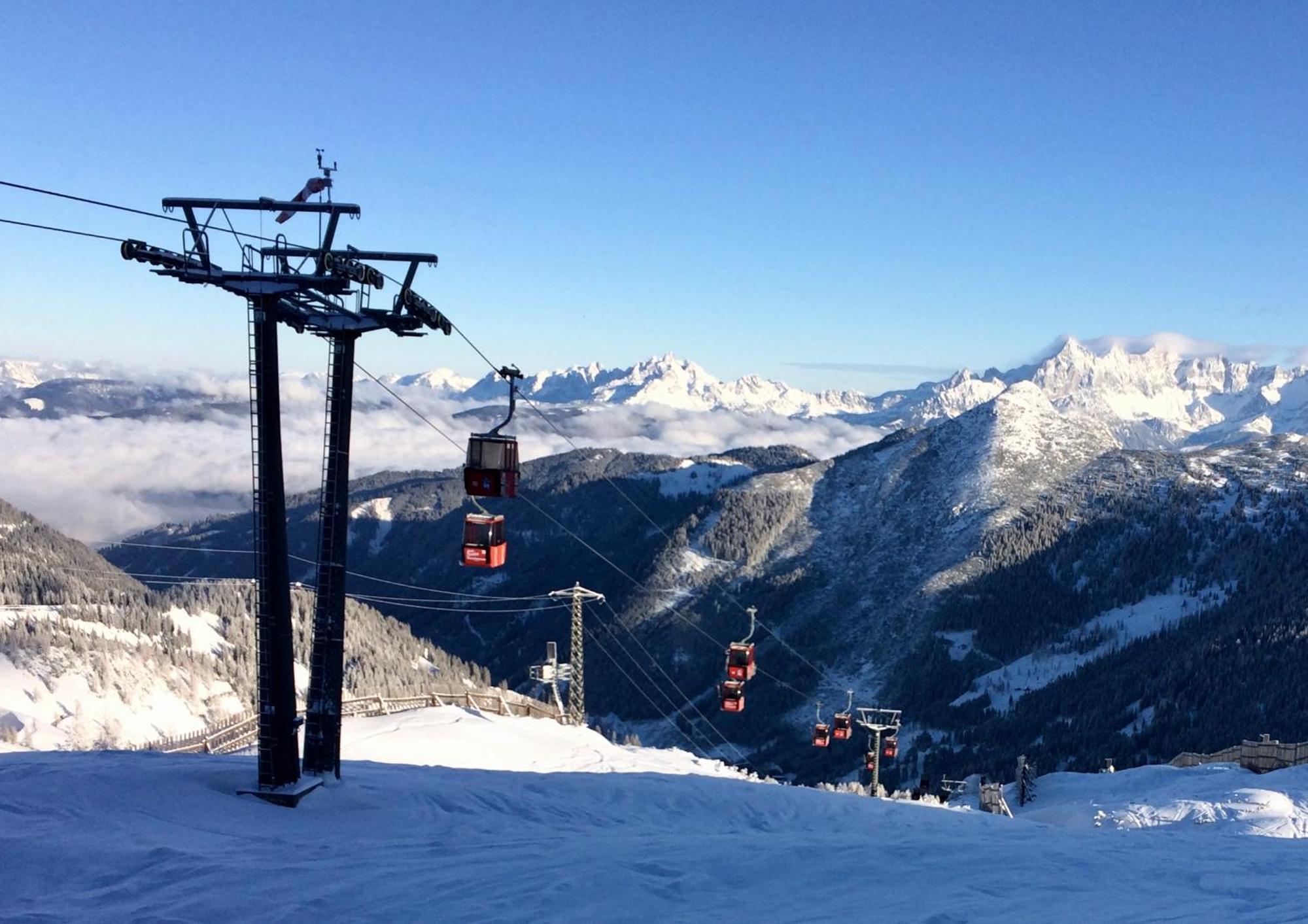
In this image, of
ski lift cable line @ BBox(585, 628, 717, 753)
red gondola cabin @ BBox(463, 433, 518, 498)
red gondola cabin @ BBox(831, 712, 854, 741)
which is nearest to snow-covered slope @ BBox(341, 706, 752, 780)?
red gondola cabin @ BBox(463, 433, 518, 498)

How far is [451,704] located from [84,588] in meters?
153

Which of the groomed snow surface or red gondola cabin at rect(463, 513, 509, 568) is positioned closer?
the groomed snow surface

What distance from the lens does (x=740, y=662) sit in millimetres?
45062

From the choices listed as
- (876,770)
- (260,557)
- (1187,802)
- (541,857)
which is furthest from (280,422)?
(876,770)

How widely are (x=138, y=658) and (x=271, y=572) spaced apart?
146 metres

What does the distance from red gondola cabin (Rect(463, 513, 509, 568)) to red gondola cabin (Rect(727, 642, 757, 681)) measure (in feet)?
78.1

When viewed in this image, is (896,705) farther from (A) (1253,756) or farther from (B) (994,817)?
(B) (994,817)

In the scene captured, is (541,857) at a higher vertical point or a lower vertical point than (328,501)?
lower

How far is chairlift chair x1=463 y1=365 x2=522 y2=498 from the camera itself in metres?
19.8

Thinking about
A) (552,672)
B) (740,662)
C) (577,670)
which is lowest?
(552,672)

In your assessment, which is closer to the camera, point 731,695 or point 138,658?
point 731,695

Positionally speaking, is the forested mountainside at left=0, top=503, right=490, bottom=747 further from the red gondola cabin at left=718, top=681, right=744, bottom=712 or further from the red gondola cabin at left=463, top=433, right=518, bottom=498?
the red gondola cabin at left=463, top=433, right=518, bottom=498

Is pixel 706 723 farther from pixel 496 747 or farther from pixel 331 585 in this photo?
pixel 331 585

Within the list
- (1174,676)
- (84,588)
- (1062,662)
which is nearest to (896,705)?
(1062,662)
